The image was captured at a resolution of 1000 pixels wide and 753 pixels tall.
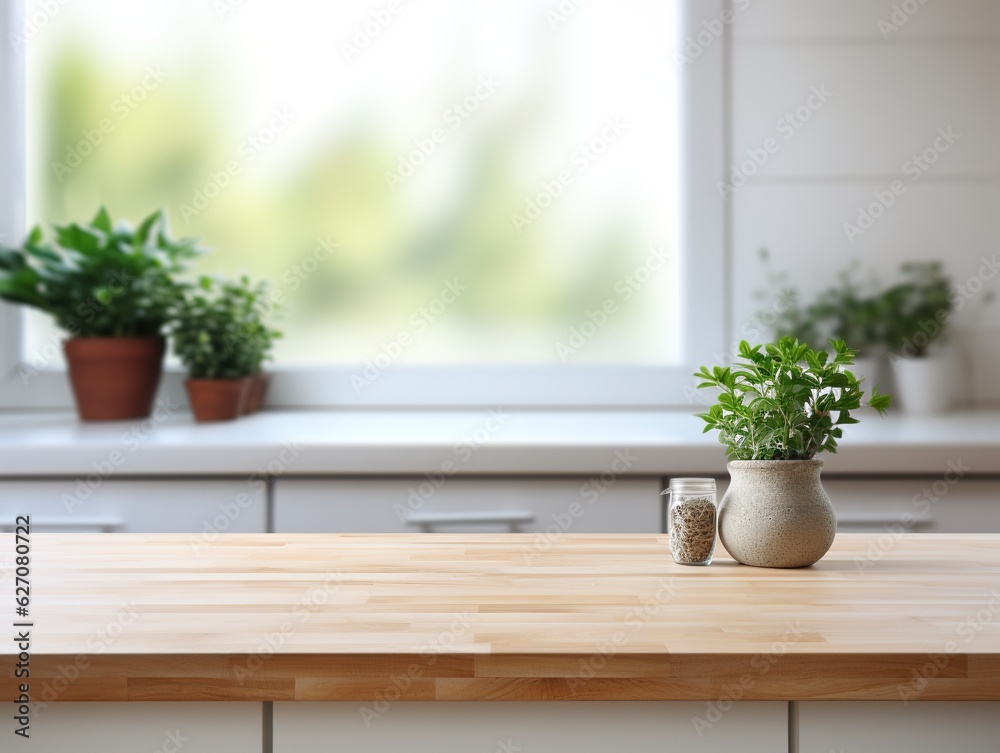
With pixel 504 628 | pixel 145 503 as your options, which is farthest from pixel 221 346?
pixel 504 628

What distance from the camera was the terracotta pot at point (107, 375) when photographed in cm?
213

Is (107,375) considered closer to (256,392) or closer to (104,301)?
(104,301)

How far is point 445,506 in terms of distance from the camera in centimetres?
172

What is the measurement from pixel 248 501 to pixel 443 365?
0.83 metres

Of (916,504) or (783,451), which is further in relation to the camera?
(916,504)

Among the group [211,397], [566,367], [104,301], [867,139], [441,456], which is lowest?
[441,456]

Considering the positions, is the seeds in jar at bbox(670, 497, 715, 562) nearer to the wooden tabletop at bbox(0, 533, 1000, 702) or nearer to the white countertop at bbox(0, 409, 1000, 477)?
the wooden tabletop at bbox(0, 533, 1000, 702)

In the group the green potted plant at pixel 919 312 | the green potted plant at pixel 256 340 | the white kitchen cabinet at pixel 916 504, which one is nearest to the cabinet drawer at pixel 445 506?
the white kitchen cabinet at pixel 916 504

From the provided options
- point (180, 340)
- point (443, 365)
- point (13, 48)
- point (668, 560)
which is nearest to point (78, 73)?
point (13, 48)

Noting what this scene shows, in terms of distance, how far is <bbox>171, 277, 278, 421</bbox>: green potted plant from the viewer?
6.92ft

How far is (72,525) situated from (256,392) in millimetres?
682

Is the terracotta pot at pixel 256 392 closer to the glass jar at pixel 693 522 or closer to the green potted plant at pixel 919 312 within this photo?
the glass jar at pixel 693 522

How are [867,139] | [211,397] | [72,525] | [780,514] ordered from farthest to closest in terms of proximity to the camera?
[867,139], [211,397], [72,525], [780,514]

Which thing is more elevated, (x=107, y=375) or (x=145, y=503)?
(x=107, y=375)
